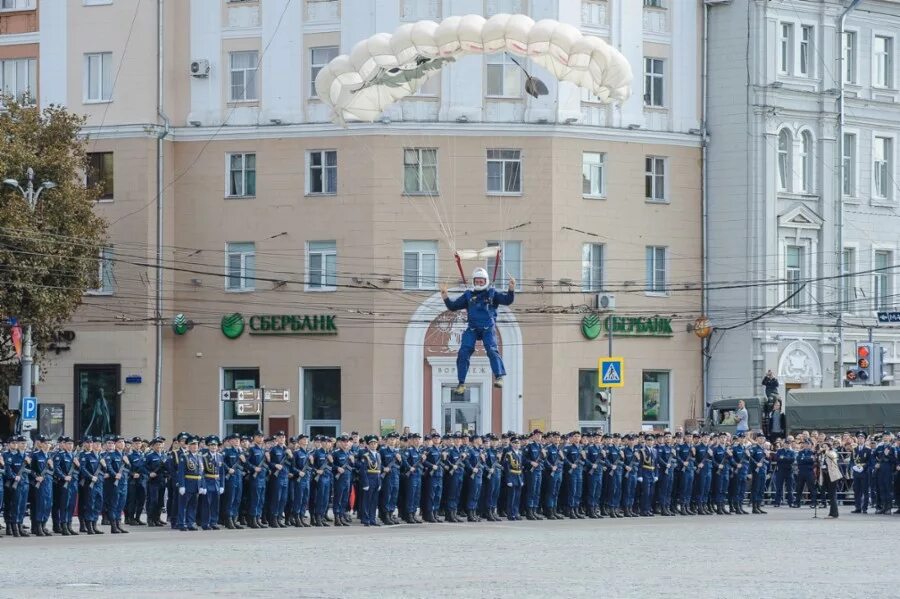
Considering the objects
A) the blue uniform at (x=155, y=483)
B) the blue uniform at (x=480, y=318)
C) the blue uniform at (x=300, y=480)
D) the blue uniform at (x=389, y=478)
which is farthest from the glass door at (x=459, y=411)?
the blue uniform at (x=480, y=318)

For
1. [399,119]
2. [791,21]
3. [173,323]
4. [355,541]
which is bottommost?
[355,541]

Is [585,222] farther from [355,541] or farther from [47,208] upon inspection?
[355,541]

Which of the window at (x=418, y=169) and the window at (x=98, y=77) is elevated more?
the window at (x=98, y=77)

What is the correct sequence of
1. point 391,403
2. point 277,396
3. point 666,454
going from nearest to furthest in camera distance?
point 666,454
point 277,396
point 391,403

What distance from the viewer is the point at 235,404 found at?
49.9 meters

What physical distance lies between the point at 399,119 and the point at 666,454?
1539cm

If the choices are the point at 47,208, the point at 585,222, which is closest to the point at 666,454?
the point at 585,222

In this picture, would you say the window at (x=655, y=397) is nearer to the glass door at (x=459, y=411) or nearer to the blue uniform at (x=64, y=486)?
the glass door at (x=459, y=411)

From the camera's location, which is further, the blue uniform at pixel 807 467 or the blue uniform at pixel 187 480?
the blue uniform at pixel 807 467

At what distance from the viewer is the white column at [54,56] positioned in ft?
166

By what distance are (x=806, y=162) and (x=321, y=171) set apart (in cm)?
1496

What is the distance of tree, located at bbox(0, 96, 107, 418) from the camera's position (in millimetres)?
42750

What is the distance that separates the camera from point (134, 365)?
4975cm

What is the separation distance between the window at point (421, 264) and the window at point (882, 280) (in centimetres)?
1488
